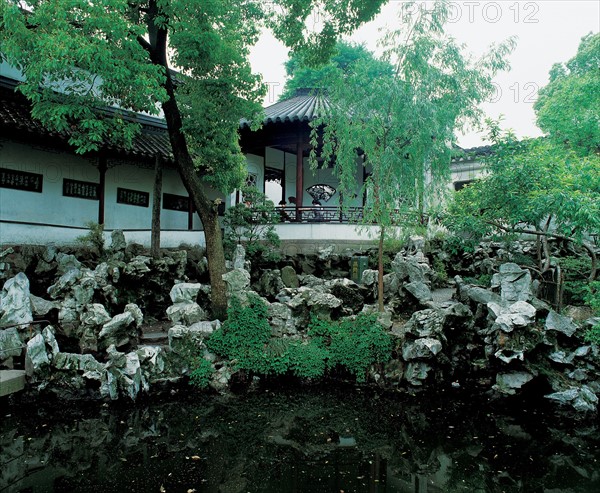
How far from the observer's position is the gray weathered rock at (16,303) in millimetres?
7918

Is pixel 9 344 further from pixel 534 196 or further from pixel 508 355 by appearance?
pixel 534 196

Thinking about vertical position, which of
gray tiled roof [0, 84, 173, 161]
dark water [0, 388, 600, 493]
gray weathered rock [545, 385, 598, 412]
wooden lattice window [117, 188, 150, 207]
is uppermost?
gray tiled roof [0, 84, 173, 161]

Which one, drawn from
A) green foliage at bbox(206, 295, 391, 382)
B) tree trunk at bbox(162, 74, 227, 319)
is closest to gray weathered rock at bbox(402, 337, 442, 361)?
green foliage at bbox(206, 295, 391, 382)

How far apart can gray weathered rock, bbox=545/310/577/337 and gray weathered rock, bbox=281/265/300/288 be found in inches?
252

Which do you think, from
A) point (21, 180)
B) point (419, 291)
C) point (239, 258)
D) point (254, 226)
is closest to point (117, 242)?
point (239, 258)

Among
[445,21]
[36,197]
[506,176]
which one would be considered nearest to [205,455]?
[506,176]

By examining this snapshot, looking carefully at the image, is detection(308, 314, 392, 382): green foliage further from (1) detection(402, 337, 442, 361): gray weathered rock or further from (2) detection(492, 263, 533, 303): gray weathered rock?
(2) detection(492, 263, 533, 303): gray weathered rock

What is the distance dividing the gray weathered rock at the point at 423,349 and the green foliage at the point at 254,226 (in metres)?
6.18

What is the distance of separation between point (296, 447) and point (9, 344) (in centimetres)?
507

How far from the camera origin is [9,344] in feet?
24.9

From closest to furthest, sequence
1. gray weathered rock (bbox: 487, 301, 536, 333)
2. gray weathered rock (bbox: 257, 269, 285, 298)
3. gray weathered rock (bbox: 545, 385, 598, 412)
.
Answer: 1. gray weathered rock (bbox: 545, 385, 598, 412)
2. gray weathered rock (bbox: 487, 301, 536, 333)
3. gray weathered rock (bbox: 257, 269, 285, 298)

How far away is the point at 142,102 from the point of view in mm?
7770

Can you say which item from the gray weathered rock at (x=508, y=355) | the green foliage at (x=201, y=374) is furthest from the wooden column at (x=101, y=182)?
the gray weathered rock at (x=508, y=355)

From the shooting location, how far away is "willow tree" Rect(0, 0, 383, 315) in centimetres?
704
